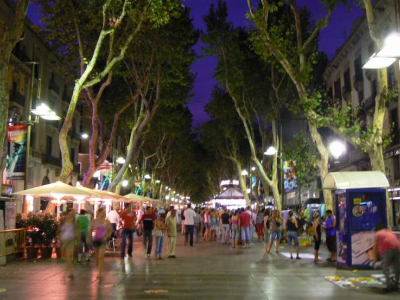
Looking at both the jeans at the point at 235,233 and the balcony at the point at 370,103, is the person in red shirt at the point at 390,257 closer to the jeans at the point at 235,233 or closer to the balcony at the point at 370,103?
the jeans at the point at 235,233

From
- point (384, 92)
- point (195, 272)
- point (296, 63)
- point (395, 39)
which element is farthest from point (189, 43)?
point (395, 39)

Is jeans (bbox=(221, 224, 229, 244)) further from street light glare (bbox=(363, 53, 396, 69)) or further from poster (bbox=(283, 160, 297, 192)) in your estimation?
street light glare (bbox=(363, 53, 396, 69))

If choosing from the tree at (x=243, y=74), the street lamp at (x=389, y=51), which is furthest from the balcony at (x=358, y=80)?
the street lamp at (x=389, y=51)

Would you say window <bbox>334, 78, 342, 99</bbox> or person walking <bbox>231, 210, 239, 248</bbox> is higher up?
window <bbox>334, 78, 342, 99</bbox>

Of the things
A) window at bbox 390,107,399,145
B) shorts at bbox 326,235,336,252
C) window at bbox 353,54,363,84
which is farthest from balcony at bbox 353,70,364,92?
shorts at bbox 326,235,336,252

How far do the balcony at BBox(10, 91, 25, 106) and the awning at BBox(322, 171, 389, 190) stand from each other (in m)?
24.4

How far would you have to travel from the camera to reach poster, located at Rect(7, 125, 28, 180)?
54.7ft

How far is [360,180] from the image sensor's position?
43.3ft

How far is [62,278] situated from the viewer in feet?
37.0

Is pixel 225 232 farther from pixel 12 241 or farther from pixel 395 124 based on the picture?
pixel 395 124

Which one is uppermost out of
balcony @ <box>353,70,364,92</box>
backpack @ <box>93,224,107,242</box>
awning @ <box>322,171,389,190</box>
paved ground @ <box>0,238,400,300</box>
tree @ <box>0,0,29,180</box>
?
balcony @ <box>353,70,364,92</box>

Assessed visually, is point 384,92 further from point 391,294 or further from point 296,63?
point 391,294

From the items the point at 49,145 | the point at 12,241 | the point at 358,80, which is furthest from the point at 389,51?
the point at 49,145

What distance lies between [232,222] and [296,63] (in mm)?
7842
